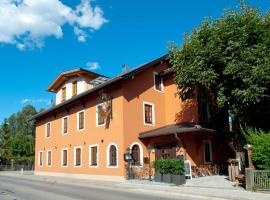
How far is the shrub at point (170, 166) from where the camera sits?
1695cm

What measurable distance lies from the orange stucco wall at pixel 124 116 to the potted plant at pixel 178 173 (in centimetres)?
457

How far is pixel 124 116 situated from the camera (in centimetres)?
2120

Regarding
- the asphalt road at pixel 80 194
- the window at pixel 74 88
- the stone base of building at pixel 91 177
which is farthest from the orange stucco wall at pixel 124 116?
the asphalt road at pixel 80 194

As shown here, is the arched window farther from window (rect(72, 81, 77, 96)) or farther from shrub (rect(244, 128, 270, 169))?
window (rect(72, 81, 77, 96))

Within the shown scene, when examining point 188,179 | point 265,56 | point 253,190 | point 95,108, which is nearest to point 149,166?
point 188,179

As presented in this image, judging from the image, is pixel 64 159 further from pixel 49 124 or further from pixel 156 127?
pixel 156 127

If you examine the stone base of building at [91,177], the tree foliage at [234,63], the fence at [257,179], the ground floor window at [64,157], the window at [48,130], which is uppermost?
the tree foliage at [234,63]

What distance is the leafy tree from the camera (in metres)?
15.6

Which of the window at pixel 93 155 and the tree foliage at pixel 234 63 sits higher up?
the tree foliage at pixel 234 63

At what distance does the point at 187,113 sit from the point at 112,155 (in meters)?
6.13

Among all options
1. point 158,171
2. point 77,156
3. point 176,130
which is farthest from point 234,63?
point 77,156

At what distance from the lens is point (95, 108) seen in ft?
78.8

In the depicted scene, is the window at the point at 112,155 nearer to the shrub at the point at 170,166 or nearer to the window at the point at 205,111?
the shrub at the point at 170,166

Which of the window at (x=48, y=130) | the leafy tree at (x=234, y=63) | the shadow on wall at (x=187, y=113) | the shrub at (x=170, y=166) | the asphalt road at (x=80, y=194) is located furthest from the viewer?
the window at (x=48, y=130)
